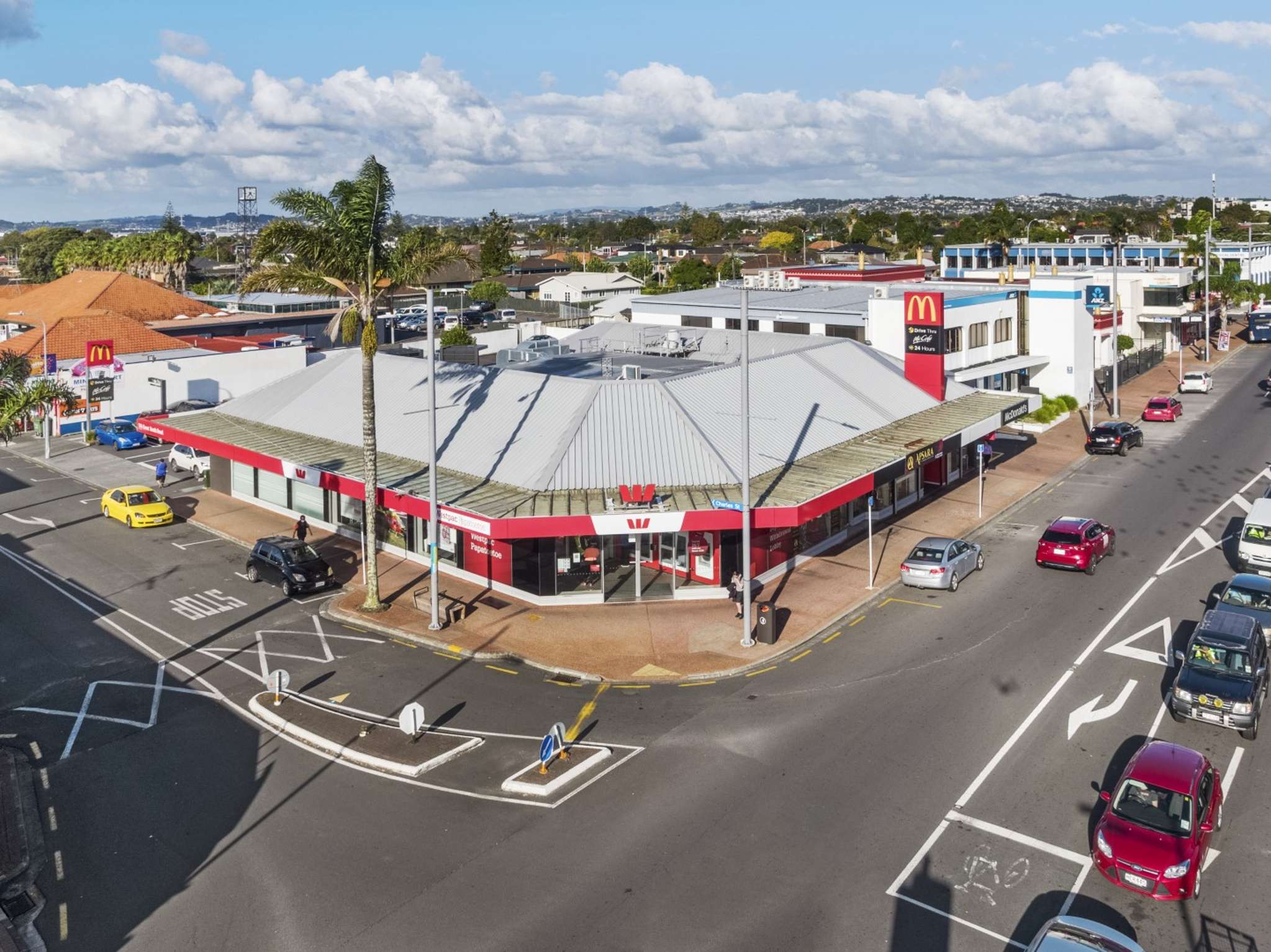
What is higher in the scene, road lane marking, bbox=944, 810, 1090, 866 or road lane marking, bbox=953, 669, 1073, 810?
road lane marking, bbox=953, 669, 1073, 810

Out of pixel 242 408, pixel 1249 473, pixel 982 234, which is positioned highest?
pixel 982 234

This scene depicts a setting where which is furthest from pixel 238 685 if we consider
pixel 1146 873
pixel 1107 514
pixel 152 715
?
pixel 1107 514

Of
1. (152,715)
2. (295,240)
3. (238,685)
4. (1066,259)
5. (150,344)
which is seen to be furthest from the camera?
(1066,259)

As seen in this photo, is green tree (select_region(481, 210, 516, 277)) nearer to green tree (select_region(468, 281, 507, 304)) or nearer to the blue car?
green tree (select_region(468, 281, 507, 304))

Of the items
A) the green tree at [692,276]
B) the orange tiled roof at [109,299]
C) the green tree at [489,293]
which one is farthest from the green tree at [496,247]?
the orange tiled roof at [109,299]

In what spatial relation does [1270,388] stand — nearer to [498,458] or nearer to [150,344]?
[498,458]

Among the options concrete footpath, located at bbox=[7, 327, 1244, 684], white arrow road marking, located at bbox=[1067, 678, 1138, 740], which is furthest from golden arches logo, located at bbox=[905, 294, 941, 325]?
white arrow road marking, located at bbox=[1067, 678, 1138, 740]

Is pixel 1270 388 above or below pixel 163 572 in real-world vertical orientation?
above

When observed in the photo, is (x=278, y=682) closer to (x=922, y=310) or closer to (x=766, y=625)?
(x=766, y=625)
